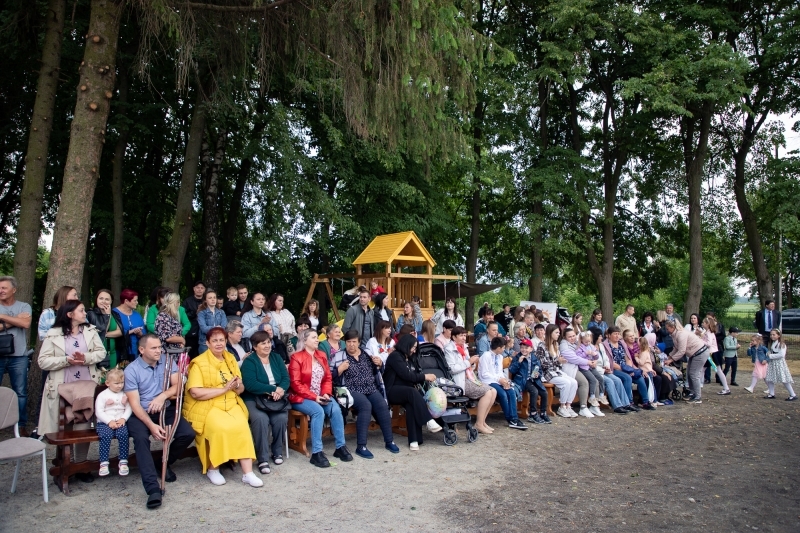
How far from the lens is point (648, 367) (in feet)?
33.3

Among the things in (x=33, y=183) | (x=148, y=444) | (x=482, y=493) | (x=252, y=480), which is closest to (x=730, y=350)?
(x=482, y=493)

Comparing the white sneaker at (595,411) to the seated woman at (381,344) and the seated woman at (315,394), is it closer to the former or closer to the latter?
the seated woman at (381,344)

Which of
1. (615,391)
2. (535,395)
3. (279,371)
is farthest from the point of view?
(615,391)

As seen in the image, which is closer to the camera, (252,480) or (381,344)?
(252,480)

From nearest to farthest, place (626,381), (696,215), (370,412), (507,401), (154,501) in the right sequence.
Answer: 1. (154,501)
2. (370,412)
3. (507,401)
4. (626,381)
5. (696,215)

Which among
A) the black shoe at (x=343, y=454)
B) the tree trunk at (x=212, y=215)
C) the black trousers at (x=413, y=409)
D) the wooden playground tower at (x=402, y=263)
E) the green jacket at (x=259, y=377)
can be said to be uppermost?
the tree trunk at (x=212, y=215)

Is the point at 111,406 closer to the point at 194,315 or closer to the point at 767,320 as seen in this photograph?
the point at 194,315

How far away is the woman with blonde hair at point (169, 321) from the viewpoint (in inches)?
295

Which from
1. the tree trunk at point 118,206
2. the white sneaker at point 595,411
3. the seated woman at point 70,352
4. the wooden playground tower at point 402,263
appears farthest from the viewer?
the tree trunk at point 118,206

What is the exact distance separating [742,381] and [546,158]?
874cm

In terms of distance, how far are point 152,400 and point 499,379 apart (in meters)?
4.41

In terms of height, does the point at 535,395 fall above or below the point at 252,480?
above

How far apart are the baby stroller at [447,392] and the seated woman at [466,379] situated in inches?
4.9

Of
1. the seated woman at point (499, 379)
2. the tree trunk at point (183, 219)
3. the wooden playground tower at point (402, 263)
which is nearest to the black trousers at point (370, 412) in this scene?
the seated woman at point (499, 379)
